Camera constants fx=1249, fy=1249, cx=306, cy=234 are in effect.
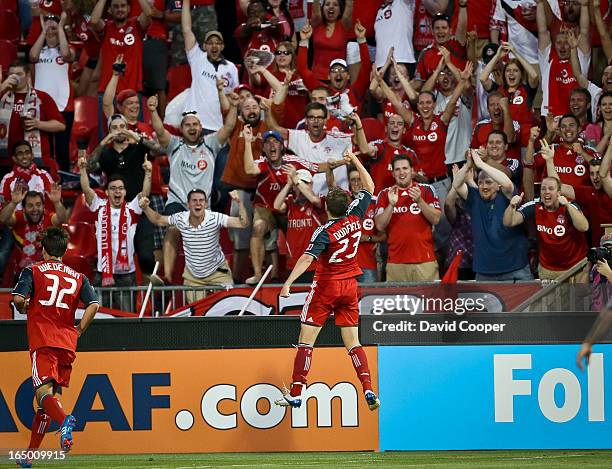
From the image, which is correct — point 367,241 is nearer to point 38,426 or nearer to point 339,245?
point 339,245

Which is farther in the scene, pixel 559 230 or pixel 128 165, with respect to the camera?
pixel 128 165

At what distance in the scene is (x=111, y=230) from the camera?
1443 cm

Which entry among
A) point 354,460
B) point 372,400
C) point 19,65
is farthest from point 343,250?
point 19,65

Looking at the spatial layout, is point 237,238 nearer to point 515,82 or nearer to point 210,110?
point 210,110

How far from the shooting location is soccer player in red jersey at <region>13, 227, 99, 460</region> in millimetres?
10688

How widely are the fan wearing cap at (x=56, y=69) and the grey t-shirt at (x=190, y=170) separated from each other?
2.68 m

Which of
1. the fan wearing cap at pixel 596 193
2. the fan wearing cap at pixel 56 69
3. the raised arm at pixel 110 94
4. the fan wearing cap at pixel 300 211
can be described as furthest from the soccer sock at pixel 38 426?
the fan wearing cap at pixel 56 69

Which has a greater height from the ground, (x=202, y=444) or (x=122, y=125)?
(x=122, y=125)

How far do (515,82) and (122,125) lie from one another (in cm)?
484

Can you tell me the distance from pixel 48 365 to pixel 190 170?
4938 mm

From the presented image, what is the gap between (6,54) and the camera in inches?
689

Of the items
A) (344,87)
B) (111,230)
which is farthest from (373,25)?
(111,230)

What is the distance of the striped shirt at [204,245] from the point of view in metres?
14.1

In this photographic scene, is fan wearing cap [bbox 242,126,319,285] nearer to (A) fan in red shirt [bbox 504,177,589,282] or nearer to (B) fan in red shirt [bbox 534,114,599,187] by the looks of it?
(A) fan in red shirt [bbox 504,177,589,282]
